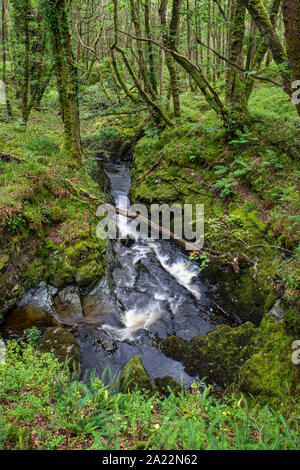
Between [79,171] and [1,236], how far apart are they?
4.25 meters

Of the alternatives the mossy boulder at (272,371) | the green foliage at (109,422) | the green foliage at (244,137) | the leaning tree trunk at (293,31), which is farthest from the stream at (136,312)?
the leaning tree trunk at (293,31)

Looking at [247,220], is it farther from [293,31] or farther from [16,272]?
[16,272]

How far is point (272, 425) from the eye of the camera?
9.56 feet

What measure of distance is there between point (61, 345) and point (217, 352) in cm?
318

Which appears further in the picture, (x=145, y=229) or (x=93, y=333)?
(x=145, y=229)

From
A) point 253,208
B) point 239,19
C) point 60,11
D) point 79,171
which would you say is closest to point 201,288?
point 253,208

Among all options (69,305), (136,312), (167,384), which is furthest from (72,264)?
(167,384)

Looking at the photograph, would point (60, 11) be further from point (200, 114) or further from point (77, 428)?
point (77, 428)

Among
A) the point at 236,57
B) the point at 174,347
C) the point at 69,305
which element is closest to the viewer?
the point at 174,347

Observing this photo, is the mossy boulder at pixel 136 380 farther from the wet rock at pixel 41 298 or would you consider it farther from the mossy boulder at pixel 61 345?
the wet rock at pixel 41 298

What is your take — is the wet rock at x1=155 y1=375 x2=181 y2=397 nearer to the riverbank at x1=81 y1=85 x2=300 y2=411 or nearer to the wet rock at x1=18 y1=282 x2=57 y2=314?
the riverbank at x1=81 y1=85 x2=300 y2=411

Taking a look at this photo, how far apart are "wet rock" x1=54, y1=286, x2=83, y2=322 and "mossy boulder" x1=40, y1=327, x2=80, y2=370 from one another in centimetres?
65

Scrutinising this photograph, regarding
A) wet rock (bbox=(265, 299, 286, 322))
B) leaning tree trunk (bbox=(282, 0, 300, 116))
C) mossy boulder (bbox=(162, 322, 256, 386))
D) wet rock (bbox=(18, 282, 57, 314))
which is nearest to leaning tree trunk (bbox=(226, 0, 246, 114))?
leaning tree trunk (bbox=(282, 0, 300, 116))

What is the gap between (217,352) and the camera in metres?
5.06
